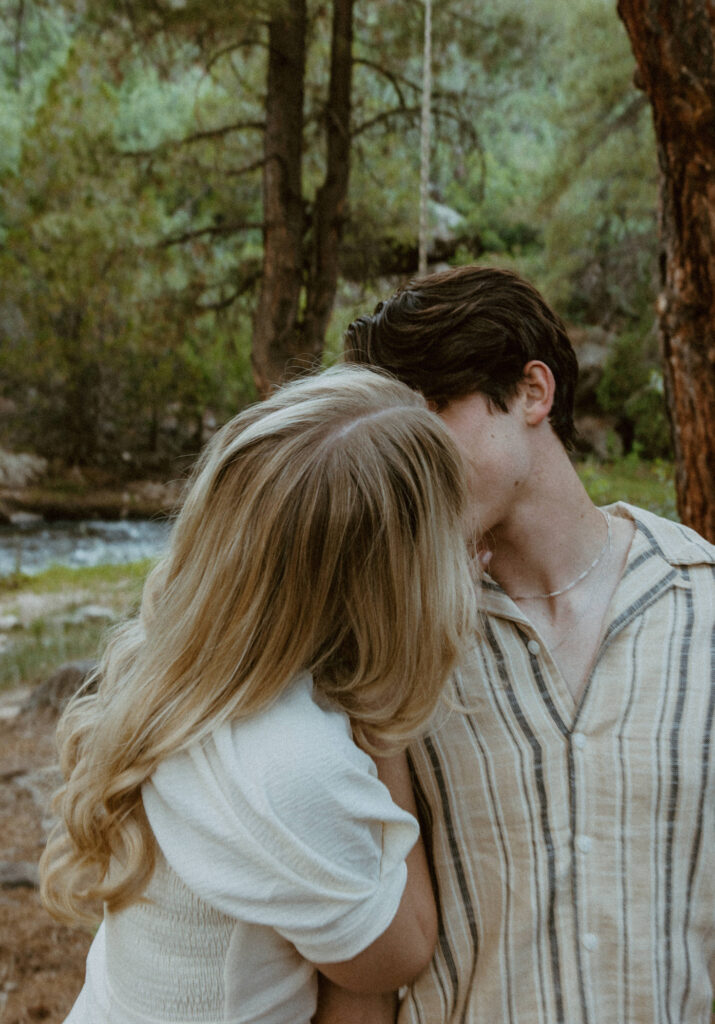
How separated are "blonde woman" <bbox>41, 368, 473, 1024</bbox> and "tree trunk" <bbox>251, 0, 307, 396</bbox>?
4799 millimetres

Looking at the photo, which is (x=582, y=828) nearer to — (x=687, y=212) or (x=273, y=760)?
(x=273, y=760)

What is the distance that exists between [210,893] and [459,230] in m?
10.5

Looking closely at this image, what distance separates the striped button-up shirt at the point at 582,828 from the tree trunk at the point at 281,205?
4694 mm

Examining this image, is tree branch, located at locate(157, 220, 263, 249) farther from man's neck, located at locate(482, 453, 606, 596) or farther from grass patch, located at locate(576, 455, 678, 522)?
man's neck, located at locate(482, 453, 606, 596)

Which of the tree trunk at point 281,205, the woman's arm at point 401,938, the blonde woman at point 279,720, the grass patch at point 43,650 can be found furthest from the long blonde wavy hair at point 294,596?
the grass patch at point 43,650

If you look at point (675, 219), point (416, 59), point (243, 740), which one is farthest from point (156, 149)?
point (243, 740)

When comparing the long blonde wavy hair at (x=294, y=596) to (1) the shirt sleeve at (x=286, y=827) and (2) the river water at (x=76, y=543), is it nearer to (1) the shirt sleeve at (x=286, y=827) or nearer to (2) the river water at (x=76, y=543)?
(1) the shirt sleeve at (x=286, y=827)

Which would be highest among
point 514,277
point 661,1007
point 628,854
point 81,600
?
point 514,277

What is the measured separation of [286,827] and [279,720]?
10cm

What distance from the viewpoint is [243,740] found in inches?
35.1

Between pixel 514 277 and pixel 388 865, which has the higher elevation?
pixel 514 277

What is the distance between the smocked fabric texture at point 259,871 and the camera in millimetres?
851

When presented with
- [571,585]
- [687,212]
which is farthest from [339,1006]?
[687,212]

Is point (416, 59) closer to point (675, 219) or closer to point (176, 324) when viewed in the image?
point (176, 324)
